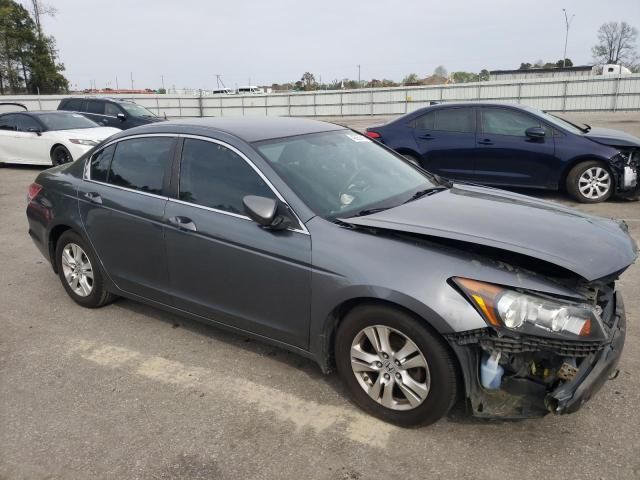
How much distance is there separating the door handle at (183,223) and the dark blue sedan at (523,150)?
6.15 m

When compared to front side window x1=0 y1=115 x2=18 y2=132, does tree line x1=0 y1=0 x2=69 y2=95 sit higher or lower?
higher

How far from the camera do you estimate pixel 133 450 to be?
275cm

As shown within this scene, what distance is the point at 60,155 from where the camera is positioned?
39.2ft

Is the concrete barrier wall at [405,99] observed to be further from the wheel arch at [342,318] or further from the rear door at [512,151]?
the wheel arch at [342,318]

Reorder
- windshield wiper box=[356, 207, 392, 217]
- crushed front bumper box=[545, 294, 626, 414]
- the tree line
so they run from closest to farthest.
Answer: crushed front bumper box=[545, 294, 626, 414], windshield wiper box=[356, 207, 392, 217], the tree line

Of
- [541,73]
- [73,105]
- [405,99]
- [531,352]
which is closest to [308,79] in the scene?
[541,73]

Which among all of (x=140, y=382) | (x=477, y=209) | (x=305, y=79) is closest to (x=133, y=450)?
(x=140, y=382)

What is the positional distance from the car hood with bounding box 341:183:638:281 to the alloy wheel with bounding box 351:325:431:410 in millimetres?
585

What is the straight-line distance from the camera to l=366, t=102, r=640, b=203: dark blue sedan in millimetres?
7859

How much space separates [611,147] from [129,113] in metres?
13.1

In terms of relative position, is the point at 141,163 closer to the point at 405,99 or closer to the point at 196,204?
the point at 196,204

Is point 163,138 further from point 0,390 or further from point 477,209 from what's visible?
point 477,209

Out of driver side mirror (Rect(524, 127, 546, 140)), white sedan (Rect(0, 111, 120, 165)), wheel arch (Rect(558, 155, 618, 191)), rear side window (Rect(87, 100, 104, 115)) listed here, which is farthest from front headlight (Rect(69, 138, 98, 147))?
wheel arch (Rect(558, 155, 618, 191))

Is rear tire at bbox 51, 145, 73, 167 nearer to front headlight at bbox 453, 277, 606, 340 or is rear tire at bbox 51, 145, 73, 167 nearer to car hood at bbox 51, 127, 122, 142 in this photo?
car hood at bbox 51, 127, 122, 142
